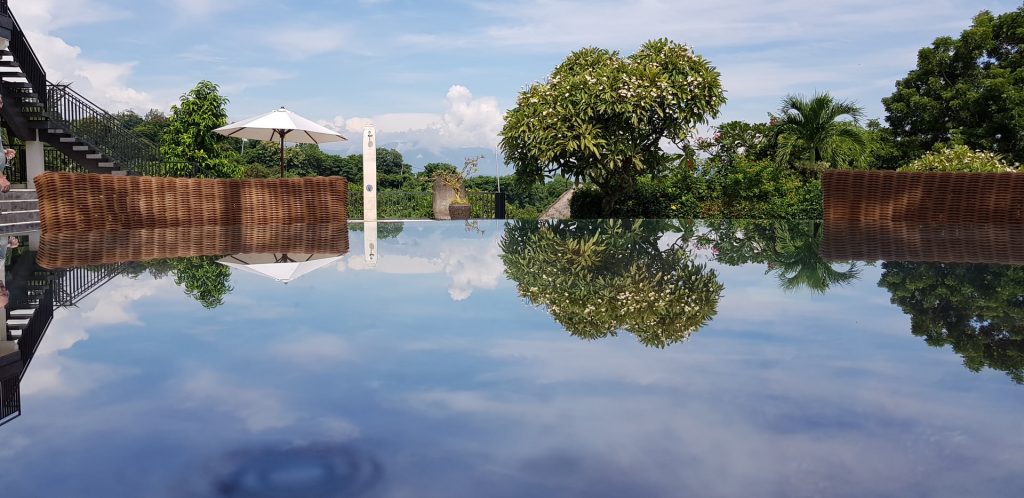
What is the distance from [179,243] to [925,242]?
8.55m

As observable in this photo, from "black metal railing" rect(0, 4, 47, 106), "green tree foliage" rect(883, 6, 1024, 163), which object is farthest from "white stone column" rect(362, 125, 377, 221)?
"green tree foliage" rect(883, 6, 1024, 163)

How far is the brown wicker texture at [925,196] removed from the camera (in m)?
12.6

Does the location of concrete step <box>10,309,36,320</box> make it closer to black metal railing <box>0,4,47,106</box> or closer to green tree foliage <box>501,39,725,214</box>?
green tree foliage <box>501,39,725,214</box>

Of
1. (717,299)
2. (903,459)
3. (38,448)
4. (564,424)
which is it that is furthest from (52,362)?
(717,299)

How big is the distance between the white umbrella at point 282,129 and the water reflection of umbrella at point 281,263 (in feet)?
28.3

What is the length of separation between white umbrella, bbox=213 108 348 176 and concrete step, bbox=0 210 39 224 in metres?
3.61

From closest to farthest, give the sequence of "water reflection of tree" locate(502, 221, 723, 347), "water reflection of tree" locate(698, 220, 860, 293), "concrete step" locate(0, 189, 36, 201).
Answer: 1. "water reflection of tree" locate(502, 221, 723, 347)
2. "water reflection of tree" locate(698, 220, 860, 293)
3. "concrete step" locate(0, 189, 36, 201)

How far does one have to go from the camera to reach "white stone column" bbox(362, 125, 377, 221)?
20.0 m

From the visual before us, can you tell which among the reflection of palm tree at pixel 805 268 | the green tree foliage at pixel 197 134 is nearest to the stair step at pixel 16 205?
the green tree foliage at pixel 197 134

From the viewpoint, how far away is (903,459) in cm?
217

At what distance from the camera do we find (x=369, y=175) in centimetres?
2030

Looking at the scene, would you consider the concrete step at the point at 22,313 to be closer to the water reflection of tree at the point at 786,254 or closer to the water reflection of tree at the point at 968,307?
the water reflection of tree at the point at 968,307

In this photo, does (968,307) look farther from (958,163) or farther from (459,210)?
(459,210)

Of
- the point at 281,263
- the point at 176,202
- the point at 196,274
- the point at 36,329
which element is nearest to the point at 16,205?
the point at 176,202
